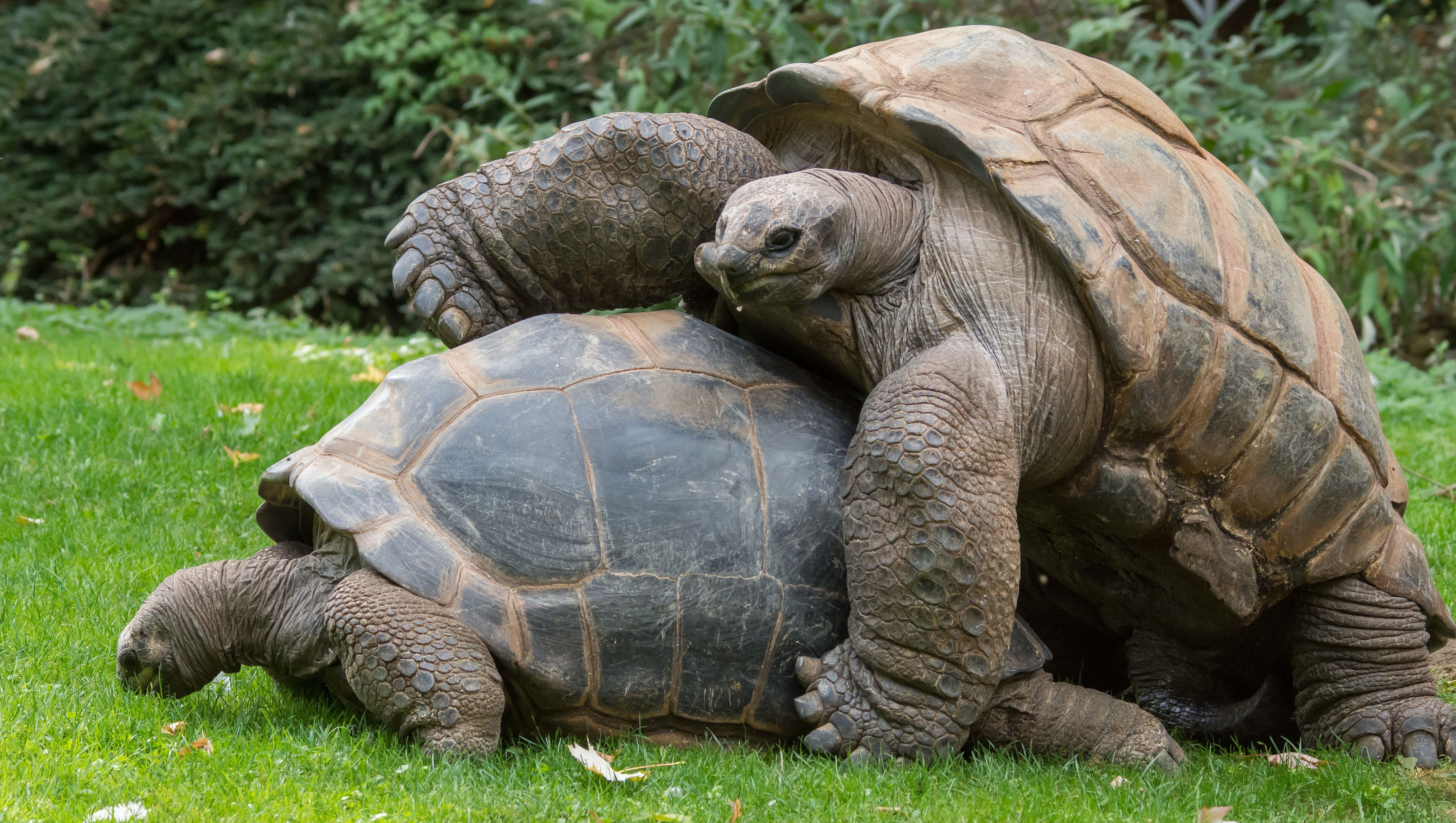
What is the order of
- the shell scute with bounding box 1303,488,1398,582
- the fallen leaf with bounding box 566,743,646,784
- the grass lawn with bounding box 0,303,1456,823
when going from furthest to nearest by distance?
the shell scute with bounding box 1303,488,1398,582 → the fallen leaf with bounding box 566,743,646,784 → the grass lawn with bounding box 0,303,1456,823

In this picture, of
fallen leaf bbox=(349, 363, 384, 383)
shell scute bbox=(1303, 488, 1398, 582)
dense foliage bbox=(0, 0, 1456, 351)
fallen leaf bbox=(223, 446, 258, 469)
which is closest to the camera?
shell scute bbox=(1303, 488, 1398, 582)

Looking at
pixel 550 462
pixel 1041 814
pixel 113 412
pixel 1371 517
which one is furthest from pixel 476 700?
pixel 113 412

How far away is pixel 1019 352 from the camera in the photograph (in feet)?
10.1

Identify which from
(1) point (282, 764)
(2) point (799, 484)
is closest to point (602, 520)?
(2) point (799, 484)

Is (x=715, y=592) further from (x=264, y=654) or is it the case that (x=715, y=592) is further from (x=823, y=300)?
(x=264, y=654)

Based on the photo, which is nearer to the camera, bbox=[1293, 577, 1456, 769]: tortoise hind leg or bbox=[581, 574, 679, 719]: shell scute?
bbox=[581, 574, 679, 719]: shell scute

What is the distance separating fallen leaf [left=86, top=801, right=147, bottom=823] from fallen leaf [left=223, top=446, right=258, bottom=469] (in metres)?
2.71

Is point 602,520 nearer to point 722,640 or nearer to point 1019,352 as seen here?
point 722,640

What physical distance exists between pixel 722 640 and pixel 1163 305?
130 cm

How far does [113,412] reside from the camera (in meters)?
5.41

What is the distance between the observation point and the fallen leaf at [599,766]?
8.71 ft

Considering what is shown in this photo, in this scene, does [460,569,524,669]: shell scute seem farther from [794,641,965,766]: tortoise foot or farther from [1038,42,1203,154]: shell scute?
[1038,42,1203,154]: shell scute

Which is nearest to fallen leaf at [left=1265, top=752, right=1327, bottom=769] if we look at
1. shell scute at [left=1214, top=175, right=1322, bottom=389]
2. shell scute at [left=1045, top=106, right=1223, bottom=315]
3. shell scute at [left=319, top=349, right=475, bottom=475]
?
shell scute at [left=1214, top=175, right=1322, bottom=389]

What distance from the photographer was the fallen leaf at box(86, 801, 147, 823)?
2303mm
